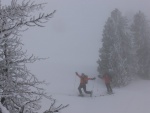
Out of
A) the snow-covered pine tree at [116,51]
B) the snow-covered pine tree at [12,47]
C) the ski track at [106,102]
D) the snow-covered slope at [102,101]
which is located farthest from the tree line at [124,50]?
the snow-covered pine tree at [12,47]

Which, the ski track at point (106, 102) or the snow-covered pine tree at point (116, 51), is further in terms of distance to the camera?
the snow-covered pine tree at point (116, 51)

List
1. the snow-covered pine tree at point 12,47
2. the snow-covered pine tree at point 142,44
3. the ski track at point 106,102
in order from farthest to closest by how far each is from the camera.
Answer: the snow-covered pine tree at point 142,44 → the ski track at point 106,102 → the snow-covered pine tree at point 12,47

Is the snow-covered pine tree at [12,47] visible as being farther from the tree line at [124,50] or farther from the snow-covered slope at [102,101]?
the tree line at [124,50]

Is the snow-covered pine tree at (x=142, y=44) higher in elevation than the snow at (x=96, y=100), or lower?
higher

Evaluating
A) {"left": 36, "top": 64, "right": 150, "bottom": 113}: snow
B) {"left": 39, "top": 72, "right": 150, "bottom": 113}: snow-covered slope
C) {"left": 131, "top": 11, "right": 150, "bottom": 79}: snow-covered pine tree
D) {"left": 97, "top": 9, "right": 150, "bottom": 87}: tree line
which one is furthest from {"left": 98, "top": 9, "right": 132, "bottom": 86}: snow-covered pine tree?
{"left": 39, "top": 72, "right": 150, "bottom": 113}: snow-covered slope

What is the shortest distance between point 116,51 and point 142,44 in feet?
13.4

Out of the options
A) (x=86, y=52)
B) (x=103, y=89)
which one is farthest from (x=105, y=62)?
(x=86, y=52)

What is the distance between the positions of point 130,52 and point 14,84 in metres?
24.1

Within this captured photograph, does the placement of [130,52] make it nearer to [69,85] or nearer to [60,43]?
[69,85]

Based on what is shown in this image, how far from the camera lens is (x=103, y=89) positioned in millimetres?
24438

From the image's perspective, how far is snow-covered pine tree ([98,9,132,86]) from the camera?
27.3 m

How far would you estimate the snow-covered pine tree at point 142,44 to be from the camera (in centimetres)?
3041

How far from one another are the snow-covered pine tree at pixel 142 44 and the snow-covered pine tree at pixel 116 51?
132 cm

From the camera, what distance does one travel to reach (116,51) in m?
28.1
